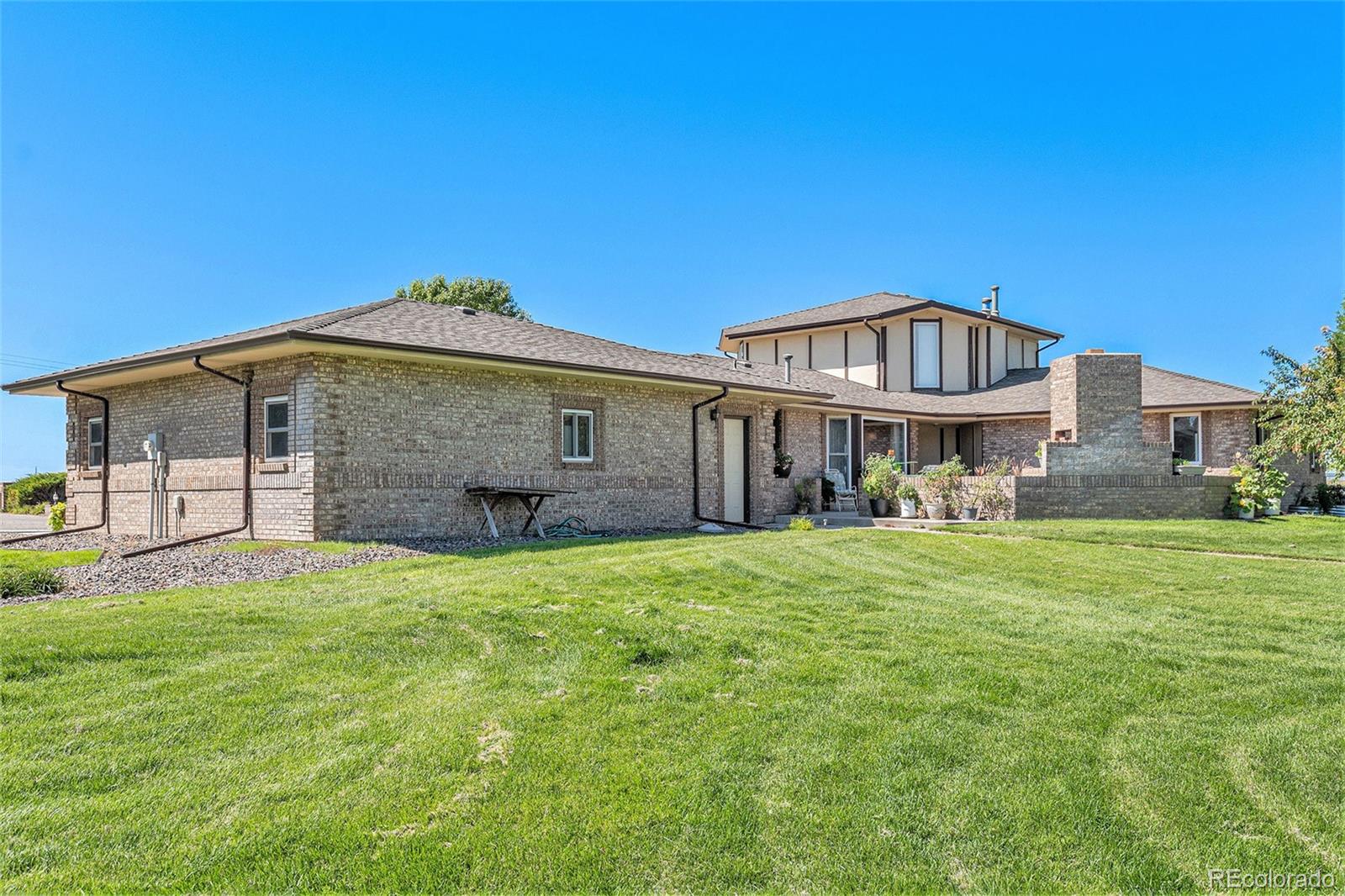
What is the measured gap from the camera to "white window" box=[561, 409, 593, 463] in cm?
1564

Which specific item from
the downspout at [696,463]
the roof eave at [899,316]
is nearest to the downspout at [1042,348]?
the roof eave at [899,316]

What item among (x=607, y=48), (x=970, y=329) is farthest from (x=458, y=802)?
(x=970, y=329)

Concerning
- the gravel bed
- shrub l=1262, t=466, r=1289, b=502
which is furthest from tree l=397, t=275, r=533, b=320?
shrub l=1262, t=466, r=1289, b=502

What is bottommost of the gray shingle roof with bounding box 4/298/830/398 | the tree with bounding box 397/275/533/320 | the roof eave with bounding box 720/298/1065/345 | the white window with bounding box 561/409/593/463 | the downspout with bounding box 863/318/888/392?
the white window with bounding box 561/409/593/463

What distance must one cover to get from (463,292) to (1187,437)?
97.9ft

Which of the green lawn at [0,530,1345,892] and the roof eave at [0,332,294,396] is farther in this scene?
the roof eave at [0,332,294,396]

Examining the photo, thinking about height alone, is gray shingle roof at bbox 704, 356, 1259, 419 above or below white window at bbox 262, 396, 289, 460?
above

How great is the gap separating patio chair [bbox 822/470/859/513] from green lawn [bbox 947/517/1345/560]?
5435mm

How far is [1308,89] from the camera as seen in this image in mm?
11539

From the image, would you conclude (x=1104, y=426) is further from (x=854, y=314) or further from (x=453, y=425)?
(x=453, y=425)

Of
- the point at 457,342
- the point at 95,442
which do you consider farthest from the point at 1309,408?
the point at 95,442

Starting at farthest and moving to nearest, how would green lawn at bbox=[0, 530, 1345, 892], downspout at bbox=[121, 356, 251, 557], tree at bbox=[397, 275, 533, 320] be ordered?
tree at bbox=[397, 275, 533, 320] → downspout at bbox=[121, 356, 251, 557] → green lawn at bbox=[0, 530, 1345, 892]

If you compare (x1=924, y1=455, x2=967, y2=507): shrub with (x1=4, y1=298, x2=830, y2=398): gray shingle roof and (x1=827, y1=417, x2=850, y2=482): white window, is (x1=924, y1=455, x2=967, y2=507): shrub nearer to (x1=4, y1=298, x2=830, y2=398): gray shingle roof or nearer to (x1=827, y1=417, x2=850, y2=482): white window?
(x1=4, y1=298, x2=830, y2=398): gray shingle roof

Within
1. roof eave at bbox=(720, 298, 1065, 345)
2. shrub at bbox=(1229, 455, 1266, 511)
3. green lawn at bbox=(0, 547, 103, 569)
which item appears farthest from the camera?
roof eave at bbox=(720, 298, 1065, 345)
